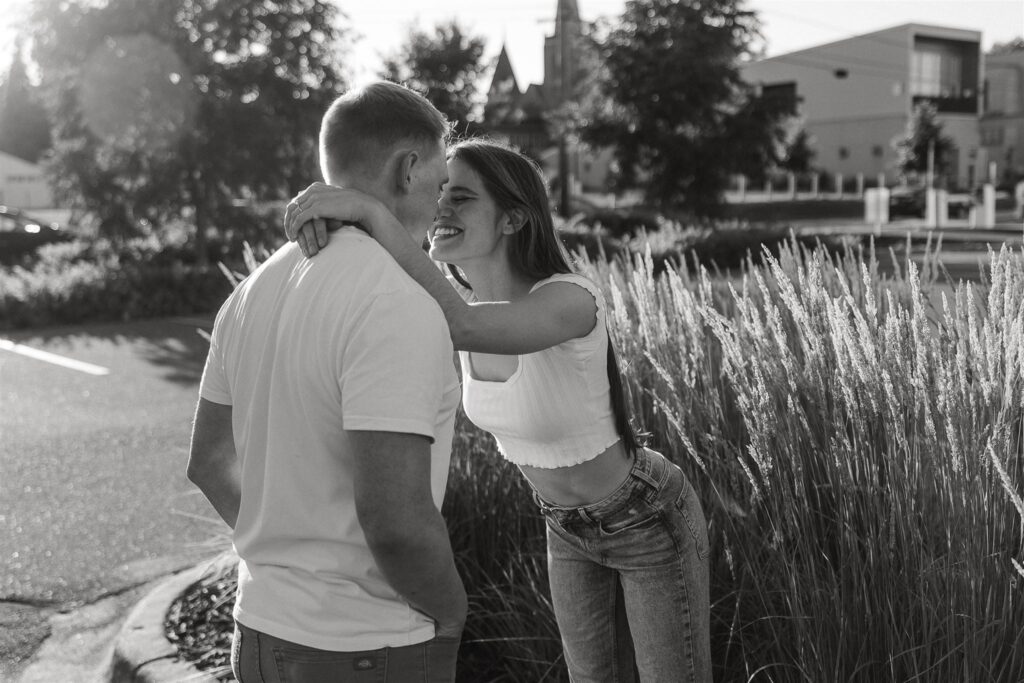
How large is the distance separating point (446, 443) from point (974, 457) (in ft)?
4.24

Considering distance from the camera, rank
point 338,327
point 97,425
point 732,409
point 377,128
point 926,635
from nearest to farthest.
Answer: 1. point 338,327
2. point 377,128
3. point 926,635
4. point 732,409
5. point 97,425

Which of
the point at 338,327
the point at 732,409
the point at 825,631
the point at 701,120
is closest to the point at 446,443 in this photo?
the point at 338,327

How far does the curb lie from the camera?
3629 millimetres

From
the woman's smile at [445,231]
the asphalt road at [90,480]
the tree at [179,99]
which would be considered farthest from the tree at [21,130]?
the woman's smile at [445,231]

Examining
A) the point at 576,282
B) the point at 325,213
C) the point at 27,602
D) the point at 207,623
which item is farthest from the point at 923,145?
the point at 325,213

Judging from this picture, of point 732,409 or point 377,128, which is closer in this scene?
point 377,128

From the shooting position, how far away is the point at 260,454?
1.88 meters

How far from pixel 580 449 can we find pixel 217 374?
2.76 feet

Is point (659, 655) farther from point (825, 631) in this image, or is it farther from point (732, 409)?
point (732, 409)

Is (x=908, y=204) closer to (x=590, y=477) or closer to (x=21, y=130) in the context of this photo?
(x=590, y=477)

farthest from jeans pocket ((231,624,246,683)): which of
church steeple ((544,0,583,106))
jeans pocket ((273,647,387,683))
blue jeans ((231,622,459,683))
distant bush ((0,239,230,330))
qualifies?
church steeple ((544,0,583,106))

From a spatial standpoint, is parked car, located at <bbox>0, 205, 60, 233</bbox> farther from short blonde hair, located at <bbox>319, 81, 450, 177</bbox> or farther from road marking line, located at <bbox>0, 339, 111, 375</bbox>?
short blonde hair, located at <bbox>319, 81, 450, 177</bbox>

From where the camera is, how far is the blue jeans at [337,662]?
179 centimetres

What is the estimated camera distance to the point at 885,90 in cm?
6359
